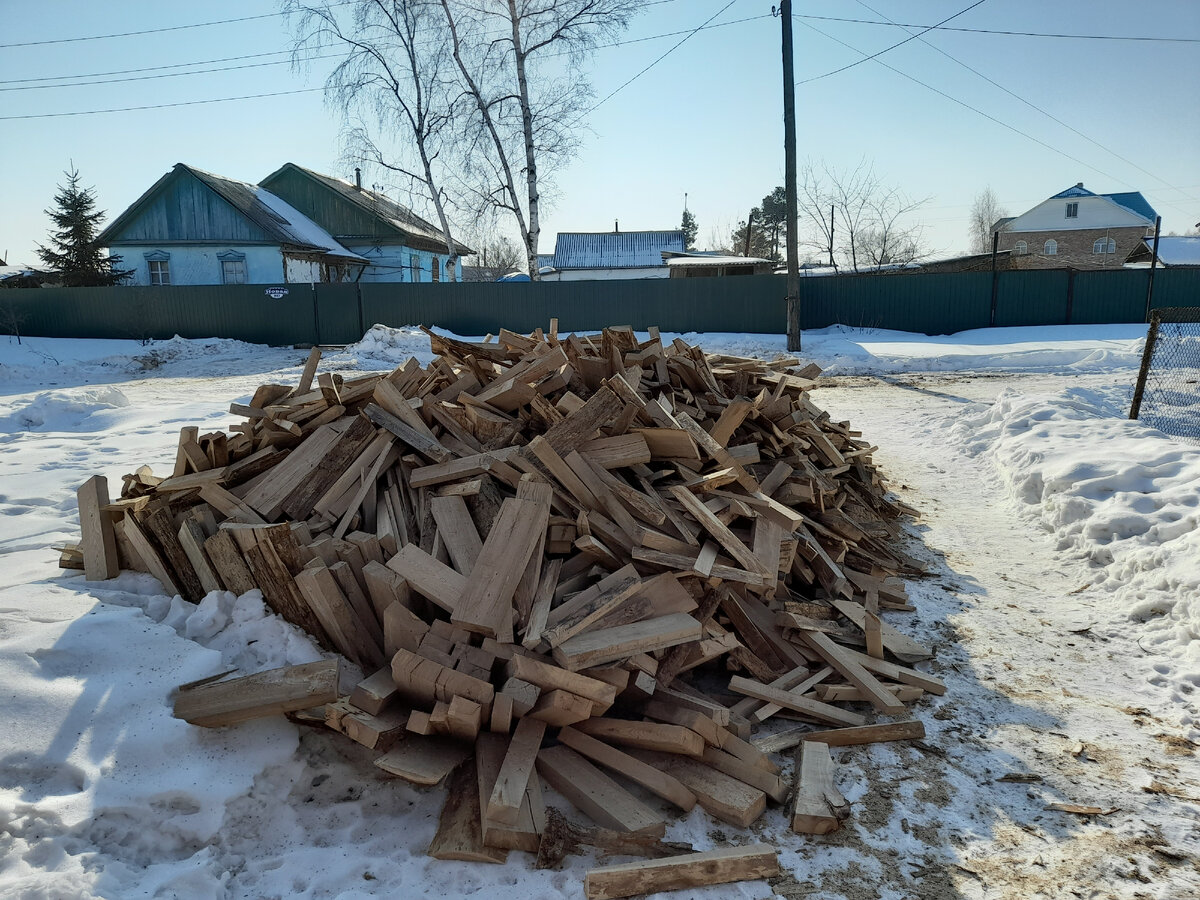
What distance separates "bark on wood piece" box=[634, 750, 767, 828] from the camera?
8.96 ft

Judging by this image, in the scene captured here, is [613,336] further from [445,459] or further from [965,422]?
[965,422]

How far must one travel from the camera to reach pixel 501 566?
10.8ft

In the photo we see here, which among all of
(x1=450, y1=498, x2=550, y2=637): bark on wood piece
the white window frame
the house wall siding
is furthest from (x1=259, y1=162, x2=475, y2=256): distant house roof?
the house wall siding

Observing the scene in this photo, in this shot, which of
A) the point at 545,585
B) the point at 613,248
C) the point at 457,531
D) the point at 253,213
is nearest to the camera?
the point at 545,585

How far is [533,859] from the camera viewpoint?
2529mm

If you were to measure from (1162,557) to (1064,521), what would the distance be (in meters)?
1.17

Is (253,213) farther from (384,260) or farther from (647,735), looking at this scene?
(647,735)

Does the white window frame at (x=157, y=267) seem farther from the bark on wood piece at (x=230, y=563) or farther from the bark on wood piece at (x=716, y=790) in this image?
the bark on wood piece at (x=716, y=790)

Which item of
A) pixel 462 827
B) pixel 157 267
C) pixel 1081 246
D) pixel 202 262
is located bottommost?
pixel 462 827

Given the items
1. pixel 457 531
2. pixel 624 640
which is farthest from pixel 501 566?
pixel 624 640

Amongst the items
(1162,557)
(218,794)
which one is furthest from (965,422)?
(218,794)

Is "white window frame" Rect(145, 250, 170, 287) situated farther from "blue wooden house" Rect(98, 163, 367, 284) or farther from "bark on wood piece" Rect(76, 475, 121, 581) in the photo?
"bark on wood piece" Rect(76, 475, 121, 581)

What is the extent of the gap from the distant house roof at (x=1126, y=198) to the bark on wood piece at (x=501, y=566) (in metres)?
59.8

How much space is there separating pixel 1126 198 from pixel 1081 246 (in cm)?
638
